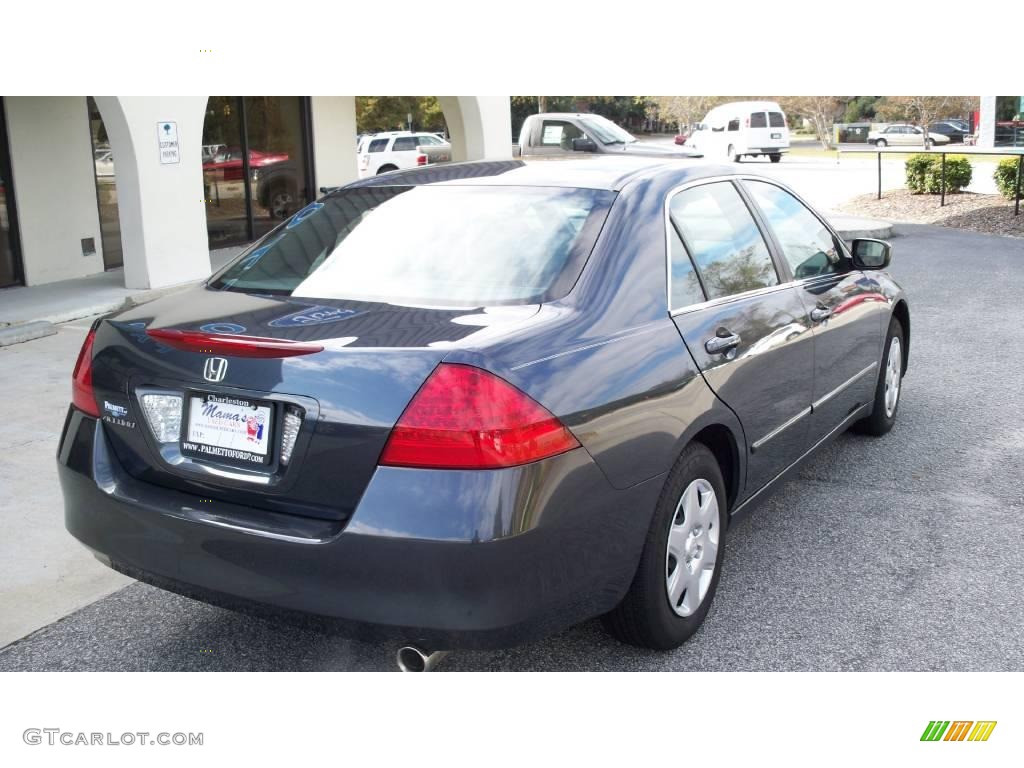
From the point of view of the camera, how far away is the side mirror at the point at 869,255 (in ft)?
16.9

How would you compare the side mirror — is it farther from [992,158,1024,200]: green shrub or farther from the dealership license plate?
[992,158,1024,200]: green shrub

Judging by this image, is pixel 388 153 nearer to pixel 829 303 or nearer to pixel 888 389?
pixel 888 389

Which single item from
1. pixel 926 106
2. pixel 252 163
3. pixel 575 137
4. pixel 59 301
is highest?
pixel 926 106

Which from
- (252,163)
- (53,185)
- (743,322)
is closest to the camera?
(743,322)

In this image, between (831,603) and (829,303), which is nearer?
(831,603)

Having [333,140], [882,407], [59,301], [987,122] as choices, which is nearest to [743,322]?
[882,407]

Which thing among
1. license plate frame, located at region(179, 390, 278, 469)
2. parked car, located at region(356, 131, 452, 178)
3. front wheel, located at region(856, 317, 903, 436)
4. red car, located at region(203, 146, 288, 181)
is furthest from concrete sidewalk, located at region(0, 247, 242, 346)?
parked car, located at region(356, 131, 452, 178)

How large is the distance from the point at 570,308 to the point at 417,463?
0.76 metres

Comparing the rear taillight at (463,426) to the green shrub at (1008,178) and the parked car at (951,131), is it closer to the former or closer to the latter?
the green shrub at (1008,178)

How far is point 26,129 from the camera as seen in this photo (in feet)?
38.0

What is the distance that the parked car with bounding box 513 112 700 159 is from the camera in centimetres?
1816

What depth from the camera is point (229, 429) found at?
2906 millimetres

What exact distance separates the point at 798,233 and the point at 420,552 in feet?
9.25

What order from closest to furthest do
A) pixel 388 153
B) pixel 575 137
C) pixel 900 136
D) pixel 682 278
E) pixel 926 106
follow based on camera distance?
pixel 682 278
pixel 575 137
pixel 388 153
pixel 926 106
pixel 900 136
